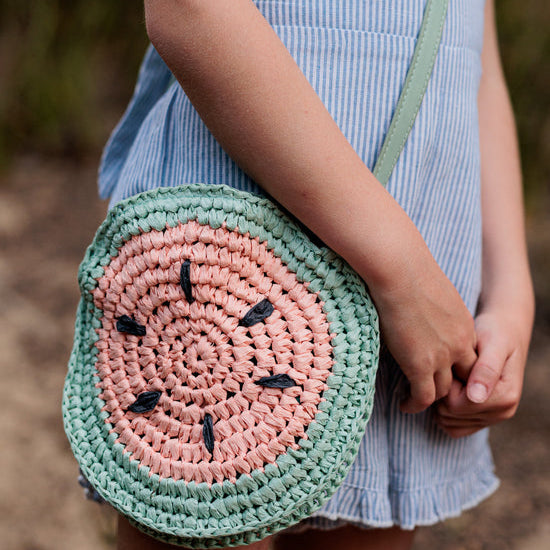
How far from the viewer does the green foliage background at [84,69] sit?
9.30 ft

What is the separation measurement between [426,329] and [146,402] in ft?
1.12

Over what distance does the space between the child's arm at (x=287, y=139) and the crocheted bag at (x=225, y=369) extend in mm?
38

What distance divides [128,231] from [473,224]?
48 centimetres

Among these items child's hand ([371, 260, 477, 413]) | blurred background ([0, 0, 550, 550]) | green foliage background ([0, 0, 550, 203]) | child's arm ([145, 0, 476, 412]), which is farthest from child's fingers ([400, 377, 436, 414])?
green foliage background ([0, 0, 550, 203])

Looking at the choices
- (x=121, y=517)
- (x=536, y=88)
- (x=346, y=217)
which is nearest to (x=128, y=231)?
(x=346, y=217)

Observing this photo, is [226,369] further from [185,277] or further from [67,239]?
[67,239]

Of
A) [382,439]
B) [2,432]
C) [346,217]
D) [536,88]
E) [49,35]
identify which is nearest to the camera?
[346,217]

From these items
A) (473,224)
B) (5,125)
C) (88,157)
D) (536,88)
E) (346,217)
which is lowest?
(88,157)

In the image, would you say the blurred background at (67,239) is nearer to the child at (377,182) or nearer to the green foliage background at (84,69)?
the green foliage background at (84,69)

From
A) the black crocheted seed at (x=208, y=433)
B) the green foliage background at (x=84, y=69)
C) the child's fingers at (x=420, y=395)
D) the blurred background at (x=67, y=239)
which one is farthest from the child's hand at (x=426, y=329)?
the green foliage background at (x=84, y=69)

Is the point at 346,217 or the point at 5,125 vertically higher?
the point at 346,217

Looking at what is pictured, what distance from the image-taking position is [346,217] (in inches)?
27.0

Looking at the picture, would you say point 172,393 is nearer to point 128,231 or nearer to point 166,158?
point 128,231

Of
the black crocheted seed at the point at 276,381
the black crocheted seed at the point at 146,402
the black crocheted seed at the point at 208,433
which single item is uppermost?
the black crocheted seed at the point at 276,381
